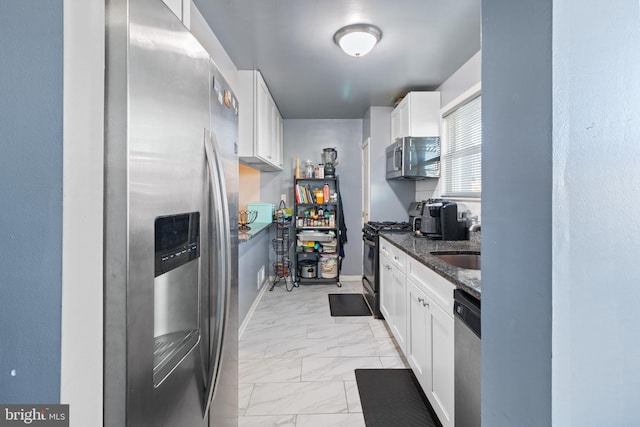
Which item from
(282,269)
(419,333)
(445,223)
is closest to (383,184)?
(445,223)

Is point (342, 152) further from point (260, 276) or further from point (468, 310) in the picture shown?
point (468, 310)

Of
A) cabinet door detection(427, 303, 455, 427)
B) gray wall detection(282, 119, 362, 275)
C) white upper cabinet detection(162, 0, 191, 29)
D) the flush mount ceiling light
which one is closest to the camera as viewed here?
white upper cabinet detection(162, 0, 191, 29)

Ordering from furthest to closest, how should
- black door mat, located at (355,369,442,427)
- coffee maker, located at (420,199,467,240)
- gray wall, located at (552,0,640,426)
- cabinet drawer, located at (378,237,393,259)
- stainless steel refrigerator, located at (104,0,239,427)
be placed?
cabinet drawer, located at (378,237,393,259), coffee maker, located at (420,199,467,240), black door mat, located at (355,369,442,427), stainless steel refrigerator, located at (104,0,239,427), gray wall, located at (552,0,640,426)

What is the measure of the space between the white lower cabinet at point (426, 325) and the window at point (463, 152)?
3.13ft

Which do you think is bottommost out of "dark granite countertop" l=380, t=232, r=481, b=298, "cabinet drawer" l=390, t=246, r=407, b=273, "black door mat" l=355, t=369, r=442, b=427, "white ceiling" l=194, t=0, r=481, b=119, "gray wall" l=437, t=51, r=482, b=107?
"black door mat" l=355, t=369, r=442, b=427

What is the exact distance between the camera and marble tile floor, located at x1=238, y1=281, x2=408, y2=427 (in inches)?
70.4

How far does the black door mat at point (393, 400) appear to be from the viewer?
68.2 inches

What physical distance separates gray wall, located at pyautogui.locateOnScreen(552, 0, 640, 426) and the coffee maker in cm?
201

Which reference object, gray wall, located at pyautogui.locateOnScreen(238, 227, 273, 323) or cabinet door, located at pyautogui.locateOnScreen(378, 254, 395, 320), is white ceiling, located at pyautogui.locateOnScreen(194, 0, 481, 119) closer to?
gray wall, located at pyautogui.locateOnScreen(238, 227, 273, 323)

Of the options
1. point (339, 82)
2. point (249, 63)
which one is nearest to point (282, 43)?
point (249, 63)

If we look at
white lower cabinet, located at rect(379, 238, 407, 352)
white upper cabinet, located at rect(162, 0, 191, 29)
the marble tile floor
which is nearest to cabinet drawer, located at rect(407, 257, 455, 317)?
white lower cabinet, located at rect(379, 238, 407, 352)

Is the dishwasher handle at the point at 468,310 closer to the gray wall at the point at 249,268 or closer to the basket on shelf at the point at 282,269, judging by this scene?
the gray wall at the point at 249,268

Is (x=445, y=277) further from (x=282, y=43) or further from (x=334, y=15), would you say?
(x=282, y=43)

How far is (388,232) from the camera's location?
321 centimetres
